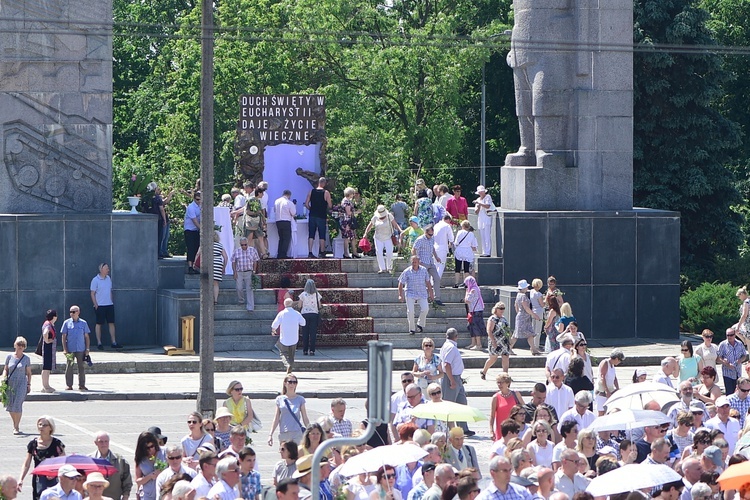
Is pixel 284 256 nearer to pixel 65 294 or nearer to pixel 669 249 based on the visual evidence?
pixel 65 294

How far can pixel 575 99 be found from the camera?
33.7 meters

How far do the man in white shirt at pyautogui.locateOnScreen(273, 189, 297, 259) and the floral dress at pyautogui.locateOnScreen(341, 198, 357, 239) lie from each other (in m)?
1.08

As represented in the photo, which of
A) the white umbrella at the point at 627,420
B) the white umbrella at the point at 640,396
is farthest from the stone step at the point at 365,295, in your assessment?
the white umbrella at the point at 627,420

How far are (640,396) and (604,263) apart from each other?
1564 cm

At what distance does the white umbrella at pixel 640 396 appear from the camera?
1795 centimetres

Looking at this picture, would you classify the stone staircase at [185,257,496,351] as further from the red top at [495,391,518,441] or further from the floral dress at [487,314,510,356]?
the red top at [495,391,518,441]

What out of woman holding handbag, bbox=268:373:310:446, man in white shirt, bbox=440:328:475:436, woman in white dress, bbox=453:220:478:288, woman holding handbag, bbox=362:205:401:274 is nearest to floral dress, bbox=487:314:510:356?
woman in white dress, bbox=453:220:478:288

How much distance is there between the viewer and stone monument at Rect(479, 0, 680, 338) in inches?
1314

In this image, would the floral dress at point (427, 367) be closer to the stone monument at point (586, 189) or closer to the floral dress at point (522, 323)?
the floral dress at point (522, 323)

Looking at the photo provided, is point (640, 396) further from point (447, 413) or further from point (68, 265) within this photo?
point (68, 265)

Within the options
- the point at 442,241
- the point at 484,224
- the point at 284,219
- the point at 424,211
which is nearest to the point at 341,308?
the point at 442,241

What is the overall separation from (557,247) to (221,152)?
22.7m

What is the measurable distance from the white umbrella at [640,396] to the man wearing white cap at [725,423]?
54cm

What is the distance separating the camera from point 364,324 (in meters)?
32.2
